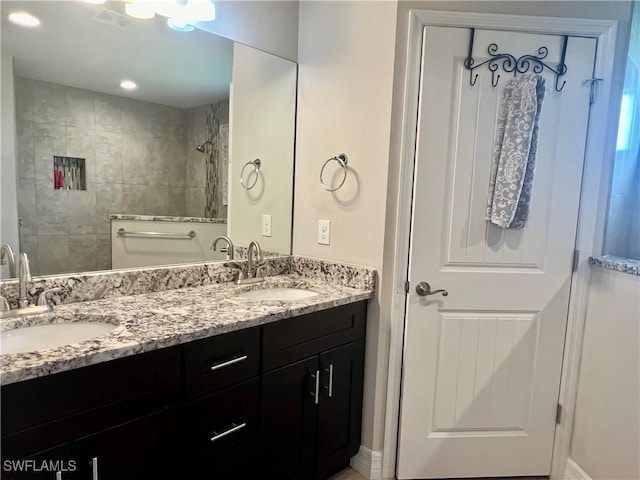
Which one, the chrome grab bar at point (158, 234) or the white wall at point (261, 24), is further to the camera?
the white wall at point (261, 24)

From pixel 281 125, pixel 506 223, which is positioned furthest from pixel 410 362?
pixel 281 125

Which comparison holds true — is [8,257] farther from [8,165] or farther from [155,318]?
[155,318]

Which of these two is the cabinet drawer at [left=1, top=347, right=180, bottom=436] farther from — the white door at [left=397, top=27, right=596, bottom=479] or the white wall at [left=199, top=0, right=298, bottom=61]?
the white wall at [left=199, top=0, right=298, bottom=61]

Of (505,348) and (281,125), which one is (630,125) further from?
(281,125)

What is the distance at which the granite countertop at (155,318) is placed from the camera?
906mm

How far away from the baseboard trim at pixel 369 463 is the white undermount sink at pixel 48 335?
130 centimetres

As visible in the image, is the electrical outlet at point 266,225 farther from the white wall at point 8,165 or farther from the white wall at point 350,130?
the white wall at point 8,165

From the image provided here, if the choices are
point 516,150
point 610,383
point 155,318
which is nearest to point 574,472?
point 610,383

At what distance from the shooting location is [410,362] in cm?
176

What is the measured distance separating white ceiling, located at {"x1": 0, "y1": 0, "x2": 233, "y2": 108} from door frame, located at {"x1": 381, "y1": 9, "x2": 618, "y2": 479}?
93 cm

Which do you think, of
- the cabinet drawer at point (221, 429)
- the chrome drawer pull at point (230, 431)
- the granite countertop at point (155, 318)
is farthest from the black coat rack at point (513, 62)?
the chrome drawer pull at point (230, 431)

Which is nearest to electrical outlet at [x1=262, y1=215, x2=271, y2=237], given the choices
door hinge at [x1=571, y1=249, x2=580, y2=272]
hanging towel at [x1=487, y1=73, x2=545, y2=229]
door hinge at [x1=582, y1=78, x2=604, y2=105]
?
hanging towel at [x1=487, y1=73, x2=545, y2=229]

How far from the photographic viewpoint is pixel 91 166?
150 cm

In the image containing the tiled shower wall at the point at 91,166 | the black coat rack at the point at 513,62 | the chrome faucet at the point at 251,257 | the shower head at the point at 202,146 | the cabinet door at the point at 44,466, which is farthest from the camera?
the chrome faucet at the point at 251,257
